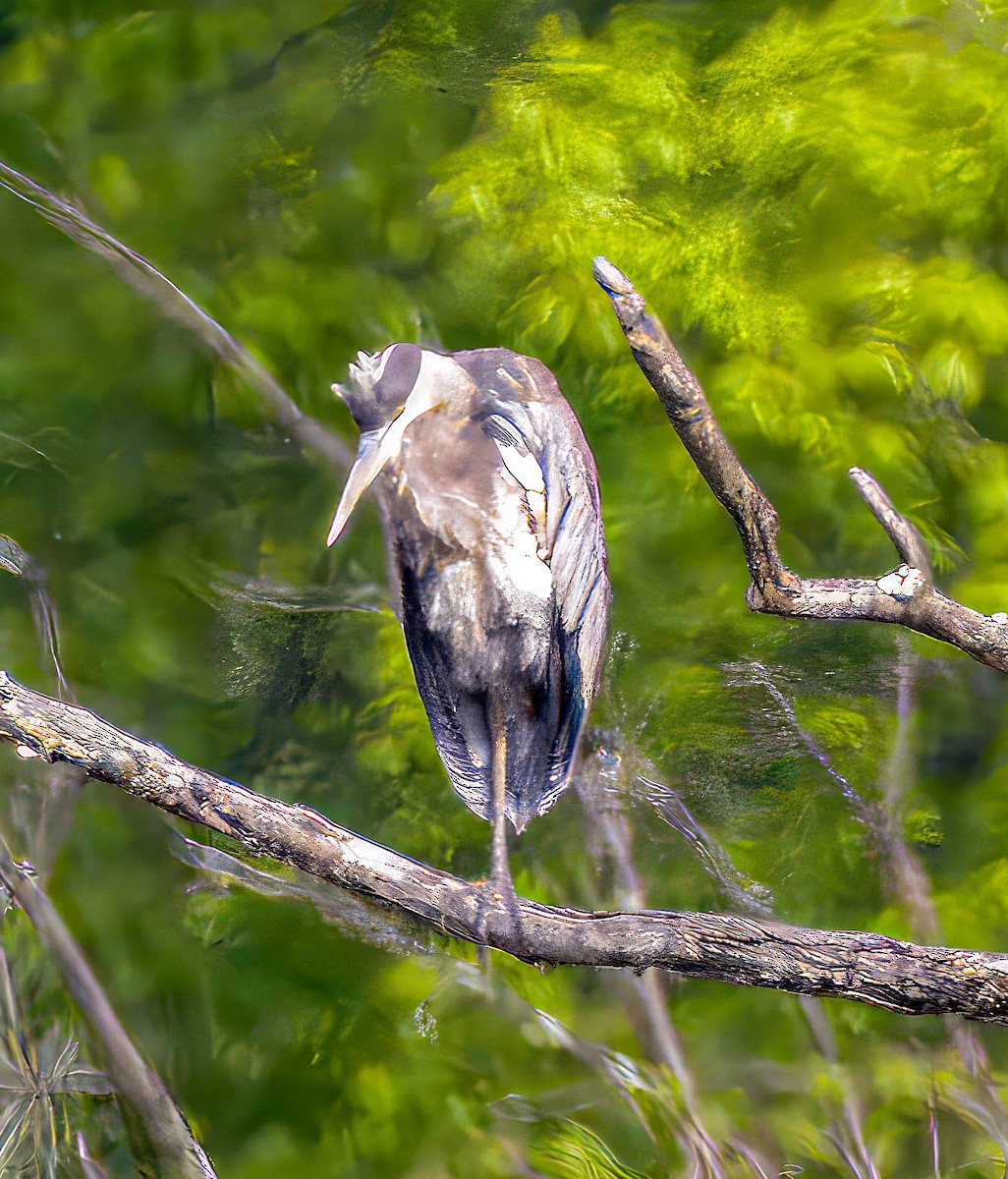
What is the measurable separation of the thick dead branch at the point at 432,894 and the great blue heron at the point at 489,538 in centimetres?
8

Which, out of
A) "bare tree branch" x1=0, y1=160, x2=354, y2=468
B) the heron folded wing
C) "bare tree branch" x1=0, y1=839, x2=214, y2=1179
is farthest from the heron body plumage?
"bare tree branch" x1=0, y1=839, x2=214, y2=1179

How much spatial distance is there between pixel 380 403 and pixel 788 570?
473mm

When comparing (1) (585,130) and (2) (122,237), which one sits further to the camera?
(2) (122,237)

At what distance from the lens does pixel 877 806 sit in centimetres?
101

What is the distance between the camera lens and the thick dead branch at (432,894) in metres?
0.91

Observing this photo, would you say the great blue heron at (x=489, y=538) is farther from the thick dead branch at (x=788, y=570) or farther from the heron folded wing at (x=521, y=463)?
the thick dead branch at (x=788, y=570)

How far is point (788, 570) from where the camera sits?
3.10 ft

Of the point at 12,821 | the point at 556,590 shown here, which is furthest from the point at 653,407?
the point at 12,821

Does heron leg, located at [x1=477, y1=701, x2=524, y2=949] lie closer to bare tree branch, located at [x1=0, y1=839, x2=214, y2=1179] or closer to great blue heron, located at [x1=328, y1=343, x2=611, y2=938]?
great blue heron, located at [x1=328, y1=343, x2=611, y2=938]

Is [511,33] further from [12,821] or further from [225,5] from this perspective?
[12,821]

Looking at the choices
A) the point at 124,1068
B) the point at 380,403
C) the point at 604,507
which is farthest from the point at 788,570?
the point at 124,1068

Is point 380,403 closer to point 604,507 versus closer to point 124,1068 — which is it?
point 604,507

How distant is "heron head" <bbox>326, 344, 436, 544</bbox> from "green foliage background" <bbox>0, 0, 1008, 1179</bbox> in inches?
3.3

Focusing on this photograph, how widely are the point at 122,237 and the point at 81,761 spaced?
64 cm
